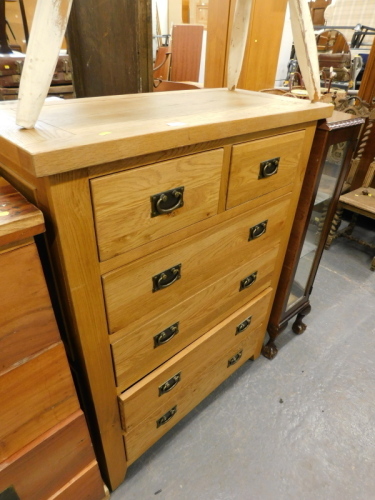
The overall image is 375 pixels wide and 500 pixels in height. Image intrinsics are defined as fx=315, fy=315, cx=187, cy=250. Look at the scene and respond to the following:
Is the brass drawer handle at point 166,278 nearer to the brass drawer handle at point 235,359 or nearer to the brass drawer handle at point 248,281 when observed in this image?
the brass drawer handle at point 248,281

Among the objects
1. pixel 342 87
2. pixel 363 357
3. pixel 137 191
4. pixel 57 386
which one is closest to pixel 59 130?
pixel 137 191

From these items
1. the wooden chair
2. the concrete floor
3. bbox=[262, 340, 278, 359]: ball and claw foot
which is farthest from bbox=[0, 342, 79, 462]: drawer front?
the wooden chair

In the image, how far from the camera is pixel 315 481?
3.63 feet

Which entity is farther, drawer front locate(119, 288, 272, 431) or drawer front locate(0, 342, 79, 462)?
drawer front locate(119, 288, 272, 431)

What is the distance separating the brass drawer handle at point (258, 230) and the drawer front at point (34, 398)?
626 mm

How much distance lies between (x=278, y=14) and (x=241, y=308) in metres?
2.70

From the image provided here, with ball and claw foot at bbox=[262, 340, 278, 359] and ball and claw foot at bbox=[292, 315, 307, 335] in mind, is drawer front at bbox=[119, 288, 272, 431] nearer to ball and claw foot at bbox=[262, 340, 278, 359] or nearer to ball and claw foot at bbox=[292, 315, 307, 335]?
ball and claw foot at bbox=[262, 340, 278, 359]

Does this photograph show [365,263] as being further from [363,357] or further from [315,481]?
[315,481]

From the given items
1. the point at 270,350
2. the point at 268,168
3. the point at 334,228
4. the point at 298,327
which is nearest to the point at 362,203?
the point at 334,228

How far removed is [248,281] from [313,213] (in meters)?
0.44

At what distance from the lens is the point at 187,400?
1166 millimetres

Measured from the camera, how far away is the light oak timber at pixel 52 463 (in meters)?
0.71

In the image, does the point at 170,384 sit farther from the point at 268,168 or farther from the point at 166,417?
the point at 268,168

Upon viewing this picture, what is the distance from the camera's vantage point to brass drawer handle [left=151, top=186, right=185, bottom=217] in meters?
0.65
